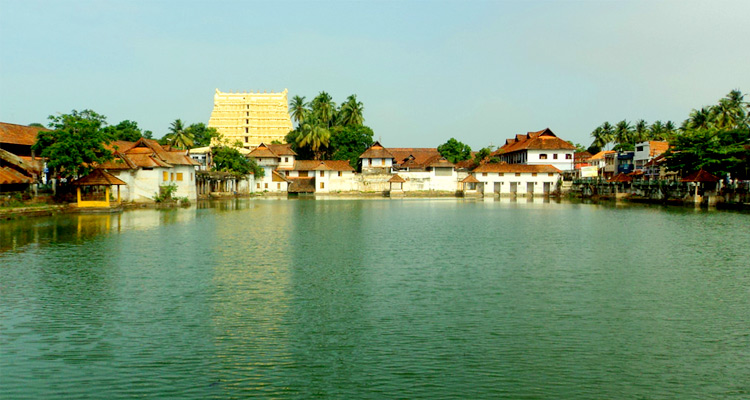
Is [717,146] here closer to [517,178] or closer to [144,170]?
[517,178]

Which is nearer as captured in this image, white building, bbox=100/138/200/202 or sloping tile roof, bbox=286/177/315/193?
white building, bbox=100/138/200/202

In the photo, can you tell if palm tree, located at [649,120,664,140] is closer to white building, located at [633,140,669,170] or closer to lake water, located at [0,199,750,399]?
white building, located at [633,140,669,170]

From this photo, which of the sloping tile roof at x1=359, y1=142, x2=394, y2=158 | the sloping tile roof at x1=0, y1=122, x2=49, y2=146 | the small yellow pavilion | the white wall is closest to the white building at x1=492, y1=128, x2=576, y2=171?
the white wall

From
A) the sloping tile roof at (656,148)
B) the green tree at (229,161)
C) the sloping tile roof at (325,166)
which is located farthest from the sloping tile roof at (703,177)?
the green tree at (229,161)

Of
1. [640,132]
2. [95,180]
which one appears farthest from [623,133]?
[95,180]

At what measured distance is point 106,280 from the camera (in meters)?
16.4

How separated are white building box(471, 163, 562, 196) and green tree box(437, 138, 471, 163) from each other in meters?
12.1

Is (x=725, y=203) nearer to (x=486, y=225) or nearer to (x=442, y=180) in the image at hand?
(x=486, y=225)

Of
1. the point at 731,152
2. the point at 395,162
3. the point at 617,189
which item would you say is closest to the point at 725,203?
the point at 731,152

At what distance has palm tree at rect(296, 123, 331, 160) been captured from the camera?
8419cm

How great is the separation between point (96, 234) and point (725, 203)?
Answer: 47.9 m

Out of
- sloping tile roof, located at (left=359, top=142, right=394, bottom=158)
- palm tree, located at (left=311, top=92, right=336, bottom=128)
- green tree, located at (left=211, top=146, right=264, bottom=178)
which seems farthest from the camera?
palm tree, located at (left=311, top=92, right=336, bottom=128)

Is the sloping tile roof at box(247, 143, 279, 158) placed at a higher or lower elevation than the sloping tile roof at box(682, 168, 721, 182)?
higher

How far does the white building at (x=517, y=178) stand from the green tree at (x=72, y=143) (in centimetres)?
4942
